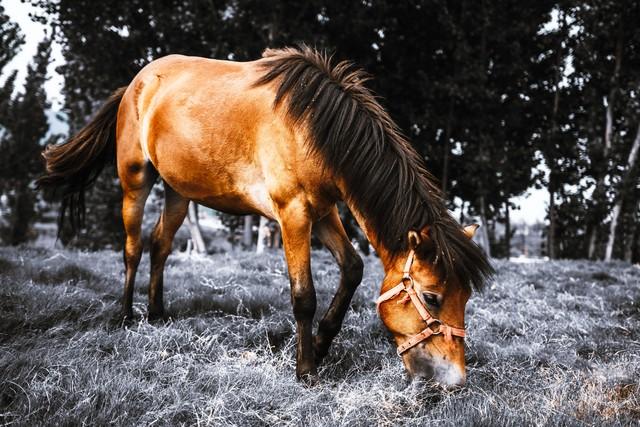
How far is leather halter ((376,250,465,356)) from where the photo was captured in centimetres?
242

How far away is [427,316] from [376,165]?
889mm

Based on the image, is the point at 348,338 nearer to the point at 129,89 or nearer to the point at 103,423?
the point at 103,423

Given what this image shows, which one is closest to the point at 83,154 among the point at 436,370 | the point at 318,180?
the point at 318,180

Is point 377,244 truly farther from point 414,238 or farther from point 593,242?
point 593,242

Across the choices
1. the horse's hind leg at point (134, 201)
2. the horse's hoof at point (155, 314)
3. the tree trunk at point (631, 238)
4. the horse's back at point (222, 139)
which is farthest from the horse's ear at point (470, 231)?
the tree trunk at point (631, 238)

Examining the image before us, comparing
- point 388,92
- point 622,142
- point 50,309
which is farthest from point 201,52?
point 622,142

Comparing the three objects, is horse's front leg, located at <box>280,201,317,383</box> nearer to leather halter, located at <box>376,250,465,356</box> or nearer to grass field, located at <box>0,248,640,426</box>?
grass field, located at <box>0,248,640,426</box>

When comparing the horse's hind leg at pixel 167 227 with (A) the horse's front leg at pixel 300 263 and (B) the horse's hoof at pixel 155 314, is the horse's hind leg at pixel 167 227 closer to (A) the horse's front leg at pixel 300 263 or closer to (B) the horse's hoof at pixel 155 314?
(B) the horse's hoof at pixel 155 314

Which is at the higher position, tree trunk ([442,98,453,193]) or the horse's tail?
tree trunk ([442,98,453,193])

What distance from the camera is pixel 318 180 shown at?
2.85m

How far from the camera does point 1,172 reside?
19.8 metres

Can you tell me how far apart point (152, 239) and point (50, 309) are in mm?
1072

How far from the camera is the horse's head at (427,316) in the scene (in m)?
2.41

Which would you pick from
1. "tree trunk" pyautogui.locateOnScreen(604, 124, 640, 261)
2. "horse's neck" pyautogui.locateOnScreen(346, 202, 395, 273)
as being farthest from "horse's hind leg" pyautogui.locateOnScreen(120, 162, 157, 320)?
"tree trunk" pyautogui.locateOnScreen(604, 124, 640, 261)
